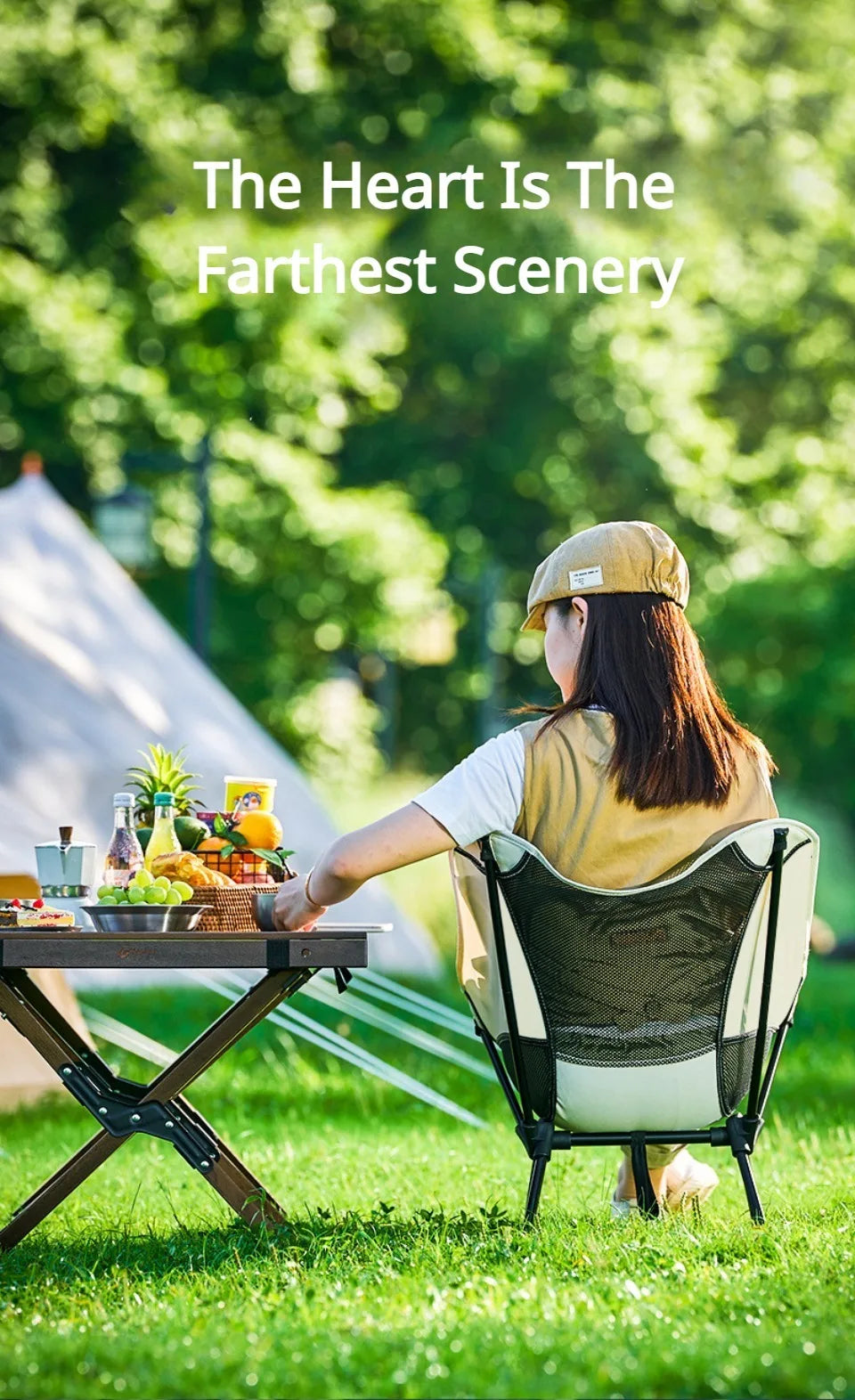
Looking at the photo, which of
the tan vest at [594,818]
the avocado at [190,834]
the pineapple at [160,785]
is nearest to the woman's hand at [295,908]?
the avocado at [190,834]

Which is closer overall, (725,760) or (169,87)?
(725,760)

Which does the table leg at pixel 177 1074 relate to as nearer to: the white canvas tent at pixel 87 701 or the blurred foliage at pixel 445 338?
the white canvas tent at pixel 87 701

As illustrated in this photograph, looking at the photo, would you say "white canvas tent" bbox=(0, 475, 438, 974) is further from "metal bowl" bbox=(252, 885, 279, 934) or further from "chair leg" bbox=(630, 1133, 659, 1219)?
"chair leg" bbox=(630, 1133, 659, 1219)

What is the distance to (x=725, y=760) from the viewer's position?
392 centimetres

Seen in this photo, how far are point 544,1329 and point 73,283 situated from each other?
54.4 feet

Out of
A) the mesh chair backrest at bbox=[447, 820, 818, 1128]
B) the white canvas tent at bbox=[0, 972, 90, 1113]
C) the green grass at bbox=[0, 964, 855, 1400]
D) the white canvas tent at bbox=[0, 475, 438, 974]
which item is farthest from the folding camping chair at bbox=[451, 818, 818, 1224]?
the white canvas tent at bbox=[0, 475, 438, 974]

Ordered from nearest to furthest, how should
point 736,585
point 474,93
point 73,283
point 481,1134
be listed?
point 481,1134
point 73,283
point 474,93
point 736,585

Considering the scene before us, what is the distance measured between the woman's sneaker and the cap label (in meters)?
1.36

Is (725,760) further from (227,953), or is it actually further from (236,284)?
(236,284)

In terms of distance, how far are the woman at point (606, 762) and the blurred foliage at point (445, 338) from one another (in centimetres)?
1460

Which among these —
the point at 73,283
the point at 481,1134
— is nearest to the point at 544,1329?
the point at 481,1134

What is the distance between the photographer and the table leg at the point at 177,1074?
3.88m

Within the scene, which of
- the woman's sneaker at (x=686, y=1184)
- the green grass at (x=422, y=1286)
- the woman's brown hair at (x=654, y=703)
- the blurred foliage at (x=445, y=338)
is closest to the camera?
the green grass at (x=422, y=1286)

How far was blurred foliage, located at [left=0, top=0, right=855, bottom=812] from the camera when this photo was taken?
19.1 metres
